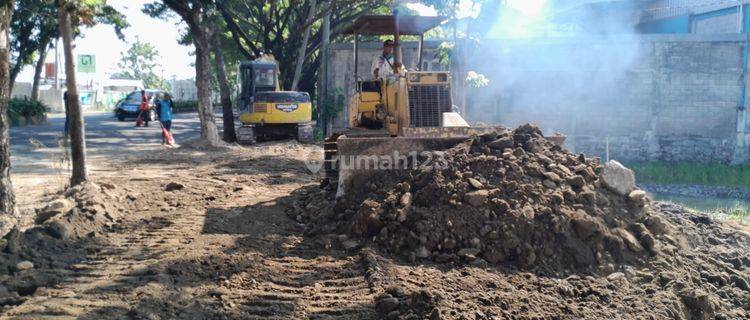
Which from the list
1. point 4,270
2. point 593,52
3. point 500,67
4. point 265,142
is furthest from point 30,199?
point 593,52

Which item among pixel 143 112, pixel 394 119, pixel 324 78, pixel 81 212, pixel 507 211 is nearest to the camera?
pixel 507 211

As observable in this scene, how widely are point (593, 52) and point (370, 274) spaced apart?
16658 mm

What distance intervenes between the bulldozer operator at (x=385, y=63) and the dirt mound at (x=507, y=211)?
3.16 meters

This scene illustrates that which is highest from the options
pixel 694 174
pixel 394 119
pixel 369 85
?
pixel 369 85

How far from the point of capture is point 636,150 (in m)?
21.1

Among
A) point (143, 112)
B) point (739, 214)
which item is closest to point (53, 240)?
point (739, 214)

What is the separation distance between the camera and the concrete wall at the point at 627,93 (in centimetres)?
2073

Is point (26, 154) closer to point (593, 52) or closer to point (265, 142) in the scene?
point (265, 142)

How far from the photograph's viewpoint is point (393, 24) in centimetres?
1141

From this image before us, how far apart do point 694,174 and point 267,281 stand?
56.0 ft

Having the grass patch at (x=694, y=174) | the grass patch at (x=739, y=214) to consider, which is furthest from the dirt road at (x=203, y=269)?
the grass patch at (x=694, y=174)

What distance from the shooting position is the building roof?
11070mm

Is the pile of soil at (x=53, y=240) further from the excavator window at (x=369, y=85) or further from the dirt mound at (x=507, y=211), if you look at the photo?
the excavator window at (x=369, y=85)

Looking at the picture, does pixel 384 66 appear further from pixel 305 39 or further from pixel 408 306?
pixel 305 39
